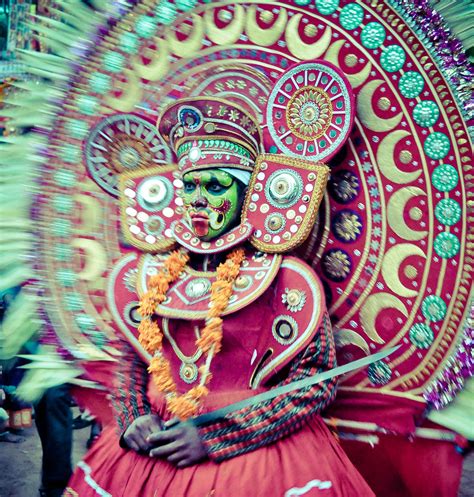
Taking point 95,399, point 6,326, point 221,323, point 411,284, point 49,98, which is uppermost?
point 49,98

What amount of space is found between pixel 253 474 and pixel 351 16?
1652 millimetres

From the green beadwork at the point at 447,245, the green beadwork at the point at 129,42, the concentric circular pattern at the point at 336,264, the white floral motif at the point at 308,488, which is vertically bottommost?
the white floral motif at the point at 308,488

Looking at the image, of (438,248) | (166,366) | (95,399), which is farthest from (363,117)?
(95,399)

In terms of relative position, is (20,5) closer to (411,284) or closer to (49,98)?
(49,98)

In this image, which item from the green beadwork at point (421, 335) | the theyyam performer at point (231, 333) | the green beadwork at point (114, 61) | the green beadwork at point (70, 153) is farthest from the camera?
the green beadwork at point (70, 153)

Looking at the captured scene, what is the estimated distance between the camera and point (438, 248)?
2.48 meters

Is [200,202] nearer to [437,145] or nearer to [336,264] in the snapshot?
[336,264]

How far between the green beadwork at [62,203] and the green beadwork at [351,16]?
1.38 m

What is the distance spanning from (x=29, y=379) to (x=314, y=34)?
184 cm

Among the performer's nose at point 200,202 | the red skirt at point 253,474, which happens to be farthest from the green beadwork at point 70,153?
the red skirt at point 253,474

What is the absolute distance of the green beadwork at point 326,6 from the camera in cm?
257

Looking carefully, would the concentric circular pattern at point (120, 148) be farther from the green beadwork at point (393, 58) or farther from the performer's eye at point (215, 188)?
the green beadwork at point (393, 58)

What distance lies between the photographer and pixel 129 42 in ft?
9.59

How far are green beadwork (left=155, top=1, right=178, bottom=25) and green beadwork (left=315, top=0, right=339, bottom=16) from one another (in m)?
0.60
